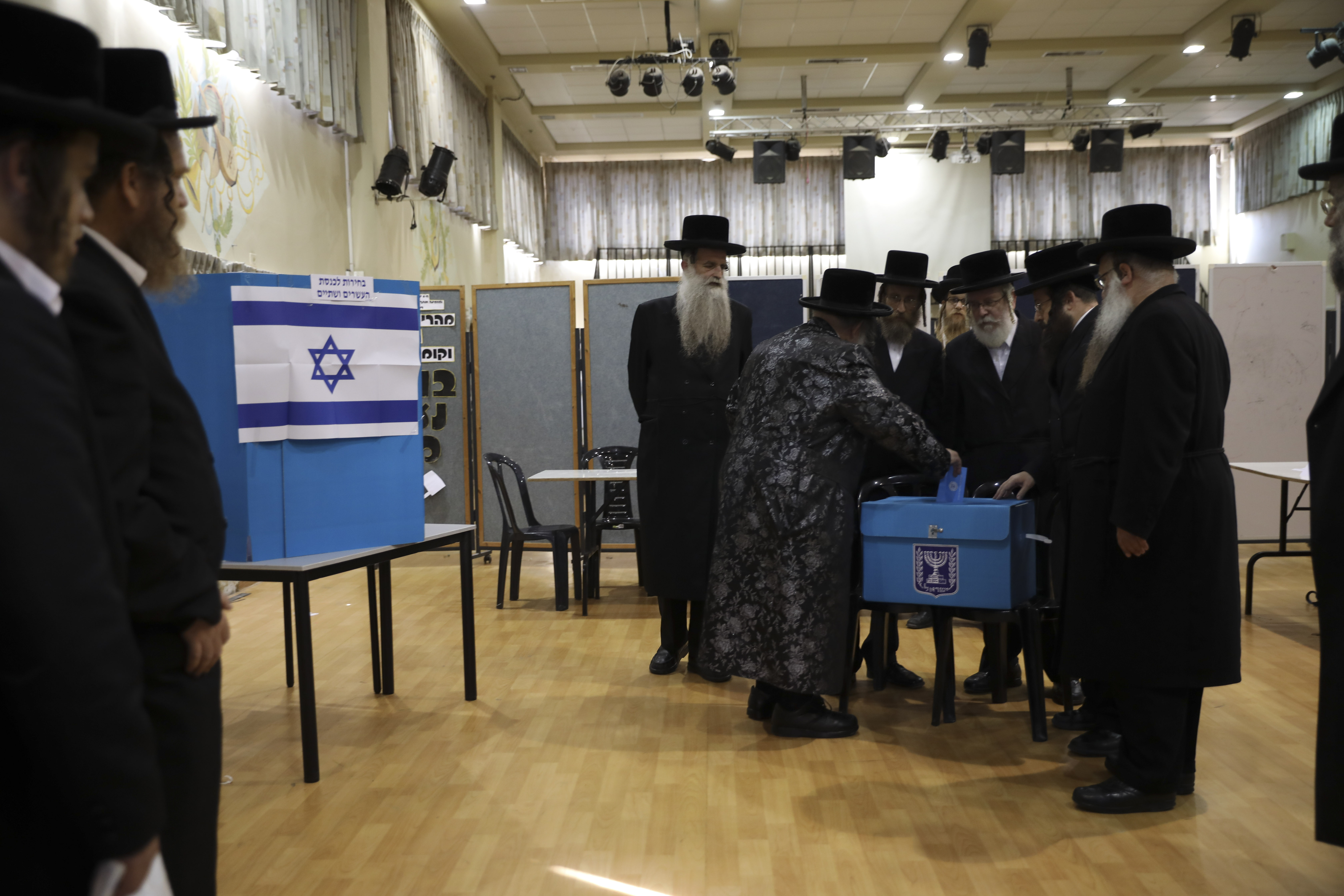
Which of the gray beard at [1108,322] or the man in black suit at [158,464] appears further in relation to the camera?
the gray beard at [1108,322]

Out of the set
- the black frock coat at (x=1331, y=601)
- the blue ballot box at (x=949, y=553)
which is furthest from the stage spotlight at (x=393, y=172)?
the black frock coat at (x=1331, y=601)

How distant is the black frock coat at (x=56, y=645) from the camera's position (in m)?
0.92

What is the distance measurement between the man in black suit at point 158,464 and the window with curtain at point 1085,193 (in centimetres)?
1389

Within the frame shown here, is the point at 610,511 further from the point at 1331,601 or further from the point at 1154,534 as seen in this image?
the point at 1331,601

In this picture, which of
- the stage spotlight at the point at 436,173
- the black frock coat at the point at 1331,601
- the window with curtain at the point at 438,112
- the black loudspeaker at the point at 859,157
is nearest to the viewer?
the black frock coat at the point at 1331,601

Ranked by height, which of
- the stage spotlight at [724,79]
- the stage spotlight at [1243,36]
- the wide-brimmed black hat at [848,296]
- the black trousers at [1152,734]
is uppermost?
the stage spotlight at [1243,36]

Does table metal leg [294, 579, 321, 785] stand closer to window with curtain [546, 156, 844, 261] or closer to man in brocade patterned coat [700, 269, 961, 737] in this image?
man in brocade patterned coat [700, 269, 961, 737]

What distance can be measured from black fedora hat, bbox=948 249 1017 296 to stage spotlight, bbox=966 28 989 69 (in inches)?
267

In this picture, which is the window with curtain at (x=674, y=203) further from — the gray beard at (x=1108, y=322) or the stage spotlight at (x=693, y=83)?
the gray beard at (x=1108, y=322)

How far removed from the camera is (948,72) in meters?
11.1

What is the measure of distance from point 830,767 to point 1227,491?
1.40 m

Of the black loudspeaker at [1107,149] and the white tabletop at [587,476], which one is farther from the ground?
the black loudspeaker at [1107,149]

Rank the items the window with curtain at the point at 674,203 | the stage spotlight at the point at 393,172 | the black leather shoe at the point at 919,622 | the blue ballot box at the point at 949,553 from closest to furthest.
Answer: the blue ballot box at the point at 949,553 → the black leather shoe at the point at 919,622 → the stage spotlight at the point at 393,172 → the window with curtain at the point at 674,203

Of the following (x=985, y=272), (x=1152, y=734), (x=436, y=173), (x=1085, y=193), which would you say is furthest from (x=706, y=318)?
(x=1085, y=193)
